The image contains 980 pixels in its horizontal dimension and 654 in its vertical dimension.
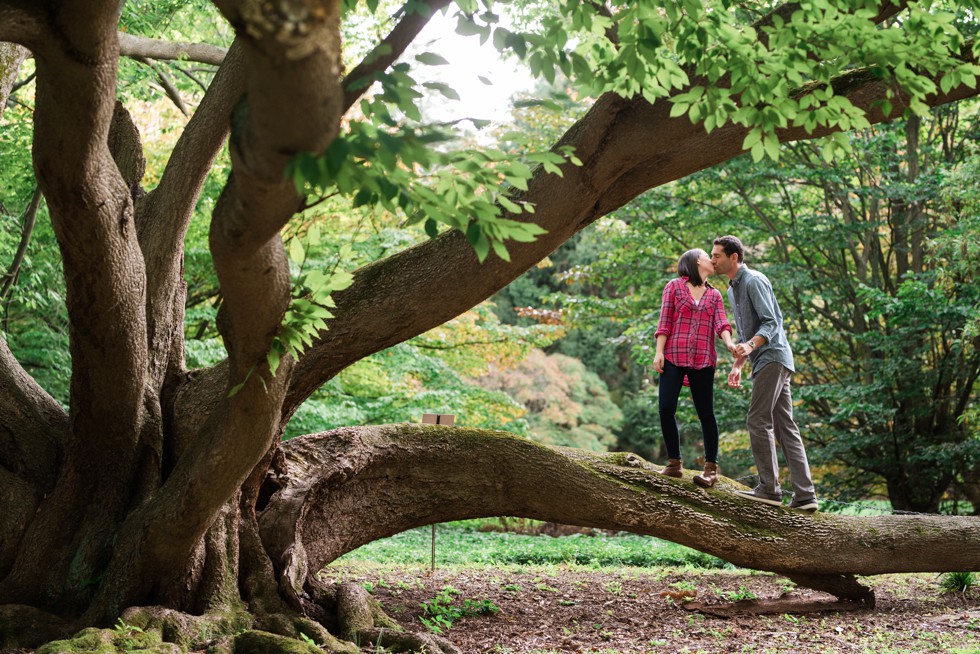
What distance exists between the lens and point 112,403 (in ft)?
15.3

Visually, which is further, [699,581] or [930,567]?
[699,581]

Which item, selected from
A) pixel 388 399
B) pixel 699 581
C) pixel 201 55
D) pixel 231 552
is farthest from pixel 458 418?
pixel 231 552

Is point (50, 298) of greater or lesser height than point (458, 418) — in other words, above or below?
above

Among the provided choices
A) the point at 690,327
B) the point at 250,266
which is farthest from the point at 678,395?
the point at 250,266

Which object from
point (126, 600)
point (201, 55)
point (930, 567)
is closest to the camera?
point (126, 600)

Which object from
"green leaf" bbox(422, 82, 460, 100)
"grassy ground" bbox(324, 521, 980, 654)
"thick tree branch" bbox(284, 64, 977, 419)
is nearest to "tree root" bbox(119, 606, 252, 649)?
"thick tree branch" bbox(284, 64, 977, 419)

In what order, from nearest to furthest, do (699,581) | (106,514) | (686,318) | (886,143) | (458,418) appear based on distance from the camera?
(106,514)
(686,318)
(699,581)
(886,143)
(458,418)

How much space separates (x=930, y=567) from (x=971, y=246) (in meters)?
3.41

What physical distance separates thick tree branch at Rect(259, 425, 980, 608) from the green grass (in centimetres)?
364

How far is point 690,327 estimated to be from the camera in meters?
6.03

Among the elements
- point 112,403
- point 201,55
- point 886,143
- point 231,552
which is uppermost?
point 886,143

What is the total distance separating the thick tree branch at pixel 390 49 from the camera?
2674mm

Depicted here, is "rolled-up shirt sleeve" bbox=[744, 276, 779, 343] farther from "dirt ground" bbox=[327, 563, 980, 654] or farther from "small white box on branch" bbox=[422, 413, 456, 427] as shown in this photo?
"small white box on branch" bbox=[422, 413, 456, 427]

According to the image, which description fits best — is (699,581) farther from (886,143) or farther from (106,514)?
(886,143)
